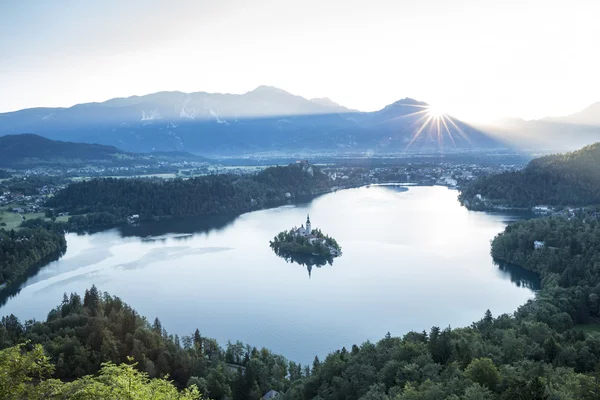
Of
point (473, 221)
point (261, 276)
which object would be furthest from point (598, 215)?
point (261, 276)

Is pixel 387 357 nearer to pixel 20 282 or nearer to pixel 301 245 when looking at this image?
pixel 301 245

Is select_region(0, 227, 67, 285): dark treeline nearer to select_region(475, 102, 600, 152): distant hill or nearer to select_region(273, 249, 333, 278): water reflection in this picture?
select_region(273, 249, 333, 278): water reflection

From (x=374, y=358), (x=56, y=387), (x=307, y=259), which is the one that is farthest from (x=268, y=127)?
(x=56, y=387)

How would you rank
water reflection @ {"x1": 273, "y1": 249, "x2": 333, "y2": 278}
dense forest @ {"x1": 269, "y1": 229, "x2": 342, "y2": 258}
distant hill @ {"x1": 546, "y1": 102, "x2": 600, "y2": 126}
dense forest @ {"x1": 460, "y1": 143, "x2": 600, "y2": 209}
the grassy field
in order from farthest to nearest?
distant hill @ {"x1": 546, "y1": 102, "x2": 600, "y2": 126}, dense forest @ {"x1": 460, "y1": 143, "x2": 600, "y2": 209}, the grassy field, dense forest @ {"x1": 269, "y1": 229, "x2": 342, "y2": 258}, water reflection @ {"x1": 273, "y1": 249, "x2": 333, "y2": 278}

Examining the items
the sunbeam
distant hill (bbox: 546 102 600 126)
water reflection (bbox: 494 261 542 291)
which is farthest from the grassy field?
distant hill (bbox: 546 102 600 126)

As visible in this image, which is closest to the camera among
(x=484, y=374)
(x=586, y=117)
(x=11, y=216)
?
(x=484, y=374)

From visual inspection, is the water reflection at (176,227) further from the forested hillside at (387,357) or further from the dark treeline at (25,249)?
the forested hillside at (387,357)
